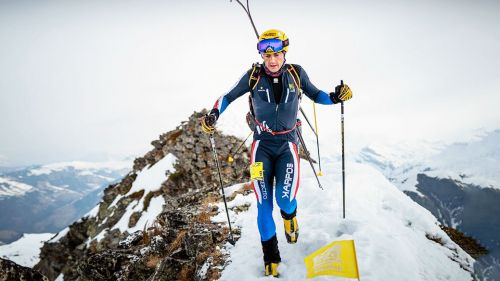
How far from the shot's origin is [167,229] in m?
10.3

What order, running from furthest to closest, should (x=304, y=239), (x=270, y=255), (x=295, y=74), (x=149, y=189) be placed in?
1. (x=149, y=189)
2. (x=304, y=239)
3. (x=295, y=74)
4. (x=270, y=255)

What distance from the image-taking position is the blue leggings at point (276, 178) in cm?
637

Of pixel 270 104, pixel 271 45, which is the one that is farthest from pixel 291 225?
pixel 271 45

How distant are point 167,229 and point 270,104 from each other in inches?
259

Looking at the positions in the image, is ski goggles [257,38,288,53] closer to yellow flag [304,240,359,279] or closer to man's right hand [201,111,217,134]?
man's right hand [201,111,217,134]

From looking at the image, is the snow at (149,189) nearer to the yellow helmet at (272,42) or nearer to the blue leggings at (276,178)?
the blue leggings at (276,178)

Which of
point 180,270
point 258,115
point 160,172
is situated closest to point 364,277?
point 258,115

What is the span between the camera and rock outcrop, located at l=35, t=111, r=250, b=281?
8.13m

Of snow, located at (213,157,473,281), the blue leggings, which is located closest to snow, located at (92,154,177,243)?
snow, located at (213,157,473,281)

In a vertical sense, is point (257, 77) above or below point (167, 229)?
above

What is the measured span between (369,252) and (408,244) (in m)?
1.37

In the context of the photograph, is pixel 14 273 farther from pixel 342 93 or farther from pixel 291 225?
pixel 342 93

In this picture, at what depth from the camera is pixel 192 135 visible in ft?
100

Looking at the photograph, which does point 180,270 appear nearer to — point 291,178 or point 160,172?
point 291,178
